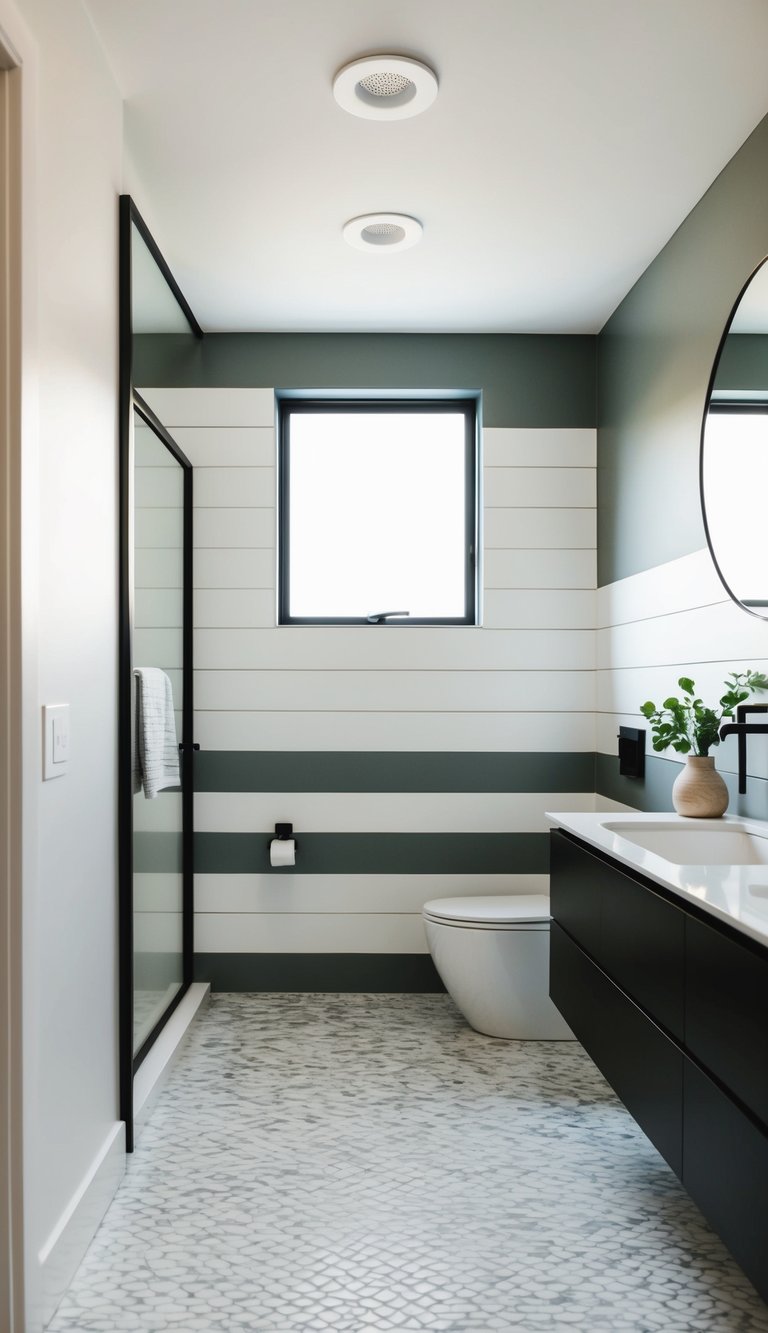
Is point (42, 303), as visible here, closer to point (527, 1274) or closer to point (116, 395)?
point (116, 395)

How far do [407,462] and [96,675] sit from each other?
1971mm

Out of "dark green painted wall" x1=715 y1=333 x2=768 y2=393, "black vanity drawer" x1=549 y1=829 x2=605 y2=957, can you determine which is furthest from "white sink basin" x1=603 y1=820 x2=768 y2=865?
"dark green painted wall" x1=715 y1=333 x2=768 y2=393

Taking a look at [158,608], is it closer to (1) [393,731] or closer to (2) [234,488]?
(2) [234,488]

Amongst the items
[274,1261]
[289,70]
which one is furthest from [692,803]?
[289,70]

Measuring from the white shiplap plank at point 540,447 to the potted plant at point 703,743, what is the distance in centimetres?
136

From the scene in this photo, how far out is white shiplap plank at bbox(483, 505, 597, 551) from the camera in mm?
3516

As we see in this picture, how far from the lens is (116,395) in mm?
2178

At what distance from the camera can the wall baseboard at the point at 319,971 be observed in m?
3.46

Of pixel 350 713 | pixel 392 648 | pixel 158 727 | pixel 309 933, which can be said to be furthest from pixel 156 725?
pixel 309 933

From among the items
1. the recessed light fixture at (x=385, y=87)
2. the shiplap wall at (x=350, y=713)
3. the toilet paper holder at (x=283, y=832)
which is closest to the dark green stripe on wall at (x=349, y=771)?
the shiplap wall at (x=350, y=713)

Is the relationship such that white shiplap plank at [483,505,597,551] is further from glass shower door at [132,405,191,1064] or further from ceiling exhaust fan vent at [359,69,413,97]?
ceiling exhaust fan vent at [359,69,413,97]

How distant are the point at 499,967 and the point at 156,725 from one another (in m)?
1.29

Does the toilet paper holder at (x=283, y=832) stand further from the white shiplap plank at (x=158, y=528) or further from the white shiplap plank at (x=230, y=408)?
the white shiplap plank at (x=230, y=408)

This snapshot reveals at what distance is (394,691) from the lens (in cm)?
350
